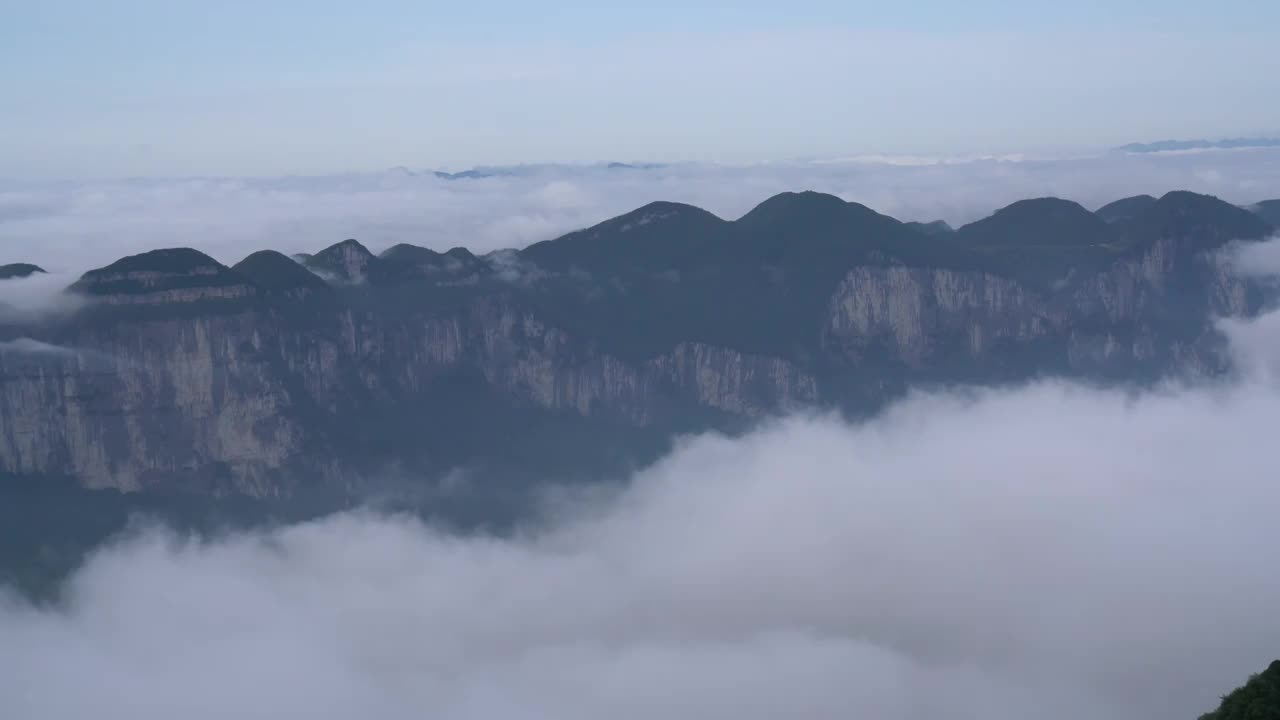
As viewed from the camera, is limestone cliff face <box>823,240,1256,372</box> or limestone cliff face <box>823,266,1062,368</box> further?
limestone cliff face <box>823,240,1256,372</box>

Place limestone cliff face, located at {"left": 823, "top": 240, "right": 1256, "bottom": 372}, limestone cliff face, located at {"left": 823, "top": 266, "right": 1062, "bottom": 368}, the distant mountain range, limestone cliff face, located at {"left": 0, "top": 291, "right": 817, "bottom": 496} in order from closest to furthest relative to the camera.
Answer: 1. limestone cliff face, located at {"left": 0, "top": 291, "right": 817, "bottom": 496}
2. the distant mountain range
3. limestone cliff face, located at {"left": 823, "top": 266, "right": 1062, "bottom": 368}
4. limestone cliff face, located at {"left": 823, "top": 240, "right": 1256, "bottom": 372}

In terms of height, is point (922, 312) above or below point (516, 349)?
above

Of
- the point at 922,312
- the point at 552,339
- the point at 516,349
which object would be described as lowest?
the point at 516,349

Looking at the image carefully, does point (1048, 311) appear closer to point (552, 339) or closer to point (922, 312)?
point (922, 312)

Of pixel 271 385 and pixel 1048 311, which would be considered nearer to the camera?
pixel 271 385

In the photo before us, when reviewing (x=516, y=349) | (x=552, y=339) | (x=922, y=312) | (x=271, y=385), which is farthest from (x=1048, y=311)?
(x=271, y=385)

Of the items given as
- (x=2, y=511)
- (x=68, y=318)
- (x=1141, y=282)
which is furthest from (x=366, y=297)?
(x=1141, y=282)

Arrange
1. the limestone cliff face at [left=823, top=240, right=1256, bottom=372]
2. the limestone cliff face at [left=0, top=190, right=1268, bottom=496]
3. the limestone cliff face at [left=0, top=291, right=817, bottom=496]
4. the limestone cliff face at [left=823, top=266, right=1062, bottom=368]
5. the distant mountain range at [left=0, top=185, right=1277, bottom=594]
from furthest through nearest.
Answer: the limestone cliff face at [left=823, top=240, right=1256, bottom=372] < the limestone cliff face at [left=823, top=266, right=1062, bottom=368] < the limestone cliff face at [left=0, top=190, right=1268, bottom=496] < the distant mountain range at [left=0, top=185, right=1277, bottom=594] < the limestone cliff face at [left=0, top=291, right=817, bottom=496]

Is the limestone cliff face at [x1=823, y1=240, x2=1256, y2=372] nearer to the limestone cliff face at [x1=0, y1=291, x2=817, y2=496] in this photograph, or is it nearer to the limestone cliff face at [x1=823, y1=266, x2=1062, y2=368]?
the limestone cliff face at [x1=823, y1=266, x2=1062, y2=368]

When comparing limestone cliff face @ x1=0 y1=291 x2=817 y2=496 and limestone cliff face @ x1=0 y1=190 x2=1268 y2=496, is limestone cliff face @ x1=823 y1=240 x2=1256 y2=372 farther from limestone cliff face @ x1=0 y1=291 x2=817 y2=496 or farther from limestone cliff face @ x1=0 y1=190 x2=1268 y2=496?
limestone cliff face @ x1=0 y1=291 x2=817 y2=496

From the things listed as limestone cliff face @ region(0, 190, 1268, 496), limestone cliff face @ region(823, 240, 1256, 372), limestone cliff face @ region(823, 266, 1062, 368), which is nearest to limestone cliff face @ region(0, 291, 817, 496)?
limestone cliff face @ region(0, 190, 1268, 496)

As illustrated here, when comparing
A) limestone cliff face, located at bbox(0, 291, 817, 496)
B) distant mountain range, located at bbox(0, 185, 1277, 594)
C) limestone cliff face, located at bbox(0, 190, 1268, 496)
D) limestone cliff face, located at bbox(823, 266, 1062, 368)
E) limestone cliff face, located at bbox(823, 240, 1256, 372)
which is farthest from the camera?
limestone cliff face, located at bbox(823, 240, 1256, 372)
